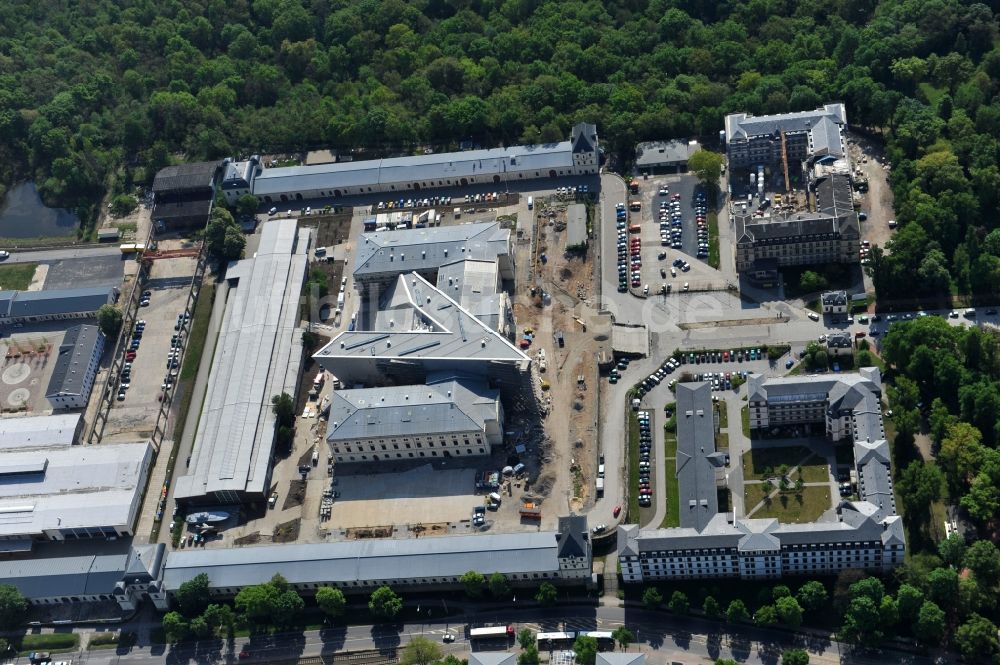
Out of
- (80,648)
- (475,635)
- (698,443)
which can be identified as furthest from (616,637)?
(80,648)

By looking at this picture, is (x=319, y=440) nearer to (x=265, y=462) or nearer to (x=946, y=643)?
(x=265, y=462)

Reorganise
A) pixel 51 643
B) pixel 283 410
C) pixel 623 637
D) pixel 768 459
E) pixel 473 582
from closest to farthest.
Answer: pixel 623 637 → pixel 473 582 → pixel 51 643 → pixel 768 459 → pixel 283 410

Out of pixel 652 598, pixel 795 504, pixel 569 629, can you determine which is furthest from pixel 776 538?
pixel 569 629

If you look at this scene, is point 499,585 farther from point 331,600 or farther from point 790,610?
point 790,610

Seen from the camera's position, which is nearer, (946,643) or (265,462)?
(946,643)

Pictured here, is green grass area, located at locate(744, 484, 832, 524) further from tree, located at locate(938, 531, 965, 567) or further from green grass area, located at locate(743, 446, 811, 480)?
tree, located at locate(938, 531, 965, 567)

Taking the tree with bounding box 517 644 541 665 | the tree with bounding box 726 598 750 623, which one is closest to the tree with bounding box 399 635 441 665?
the tree with bounding box 517 644 541 665
